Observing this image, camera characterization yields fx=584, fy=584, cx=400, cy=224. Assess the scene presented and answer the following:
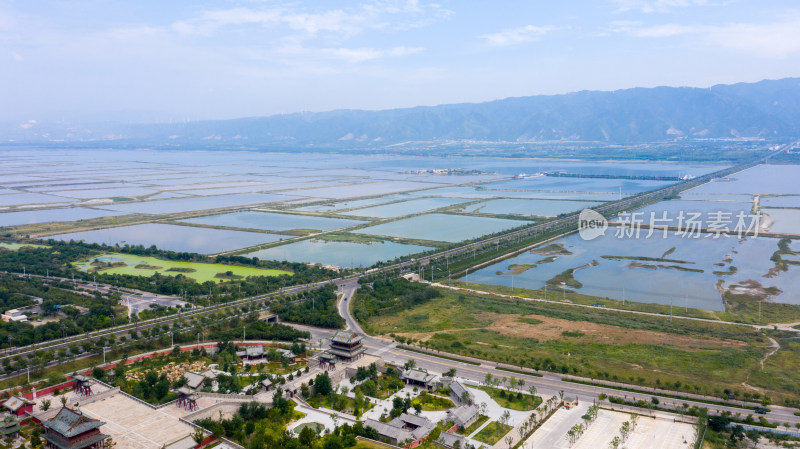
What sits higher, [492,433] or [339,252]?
[339,252]

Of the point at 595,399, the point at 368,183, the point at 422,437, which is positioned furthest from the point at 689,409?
the point at 368,183

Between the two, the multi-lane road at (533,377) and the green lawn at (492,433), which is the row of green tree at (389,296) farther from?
the green lawn at (492,433)

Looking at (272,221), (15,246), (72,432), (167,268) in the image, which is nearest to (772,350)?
(72,432)

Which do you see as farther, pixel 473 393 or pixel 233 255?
pixel 233 255

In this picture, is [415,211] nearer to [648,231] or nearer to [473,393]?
[648,231]

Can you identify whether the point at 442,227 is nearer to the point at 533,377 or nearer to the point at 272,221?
the point at 272,221

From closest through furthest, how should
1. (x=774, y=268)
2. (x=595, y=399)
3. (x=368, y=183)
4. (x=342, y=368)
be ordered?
(x=595, y=399) < (x=342, y=368) < (x=774, y=268) < (x=368, y=183)

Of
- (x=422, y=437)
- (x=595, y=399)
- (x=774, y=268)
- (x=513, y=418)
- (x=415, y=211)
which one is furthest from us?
(x=415, y=211)
